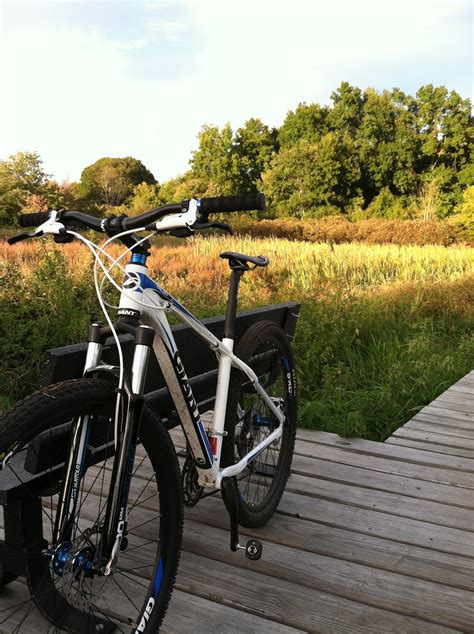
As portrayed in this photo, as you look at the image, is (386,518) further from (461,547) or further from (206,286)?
(206,286)

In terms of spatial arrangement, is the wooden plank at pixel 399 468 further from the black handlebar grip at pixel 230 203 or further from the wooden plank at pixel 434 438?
the black handlebar grip at pixel 230 203

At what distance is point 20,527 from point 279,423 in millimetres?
1294

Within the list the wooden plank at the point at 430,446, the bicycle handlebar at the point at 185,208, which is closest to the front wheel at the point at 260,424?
the bicycle handlebar at the point at 185,208

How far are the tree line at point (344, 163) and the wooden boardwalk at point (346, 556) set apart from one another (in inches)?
1206

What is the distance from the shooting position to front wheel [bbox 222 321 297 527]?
2254 mm

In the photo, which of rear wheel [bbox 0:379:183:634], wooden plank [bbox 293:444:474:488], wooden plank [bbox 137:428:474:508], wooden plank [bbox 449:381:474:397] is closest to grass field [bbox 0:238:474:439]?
wooden plank [bbox 449:381:474:397]

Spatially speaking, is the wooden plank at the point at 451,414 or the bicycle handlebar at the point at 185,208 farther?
the wooden plank at the point at 451,414

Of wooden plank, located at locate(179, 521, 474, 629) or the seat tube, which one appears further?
the seat tube

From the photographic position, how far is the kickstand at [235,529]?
85.0 inches

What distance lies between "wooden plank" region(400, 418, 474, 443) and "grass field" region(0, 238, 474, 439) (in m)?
0.14

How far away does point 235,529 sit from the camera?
219cm

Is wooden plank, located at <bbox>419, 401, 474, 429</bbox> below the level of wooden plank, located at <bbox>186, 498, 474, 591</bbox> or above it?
below

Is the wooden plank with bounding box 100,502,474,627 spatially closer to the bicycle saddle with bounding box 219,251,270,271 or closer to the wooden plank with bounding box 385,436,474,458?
the bicycle saddle with bounding box 219,251,270,271

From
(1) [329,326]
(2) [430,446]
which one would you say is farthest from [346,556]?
(1) [329,326]
